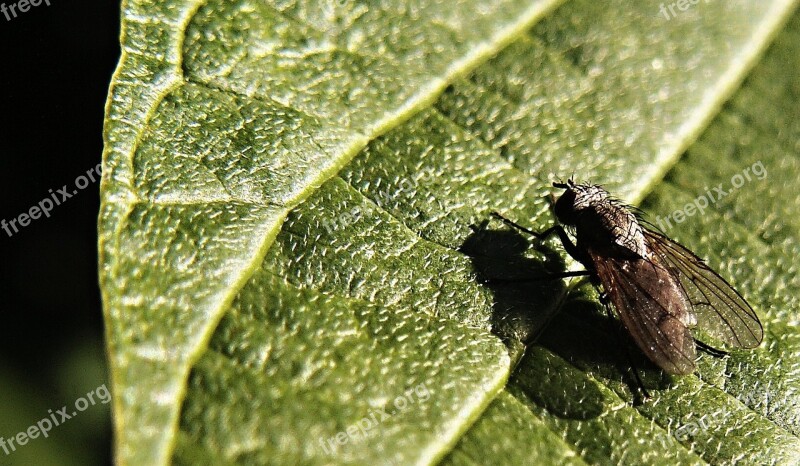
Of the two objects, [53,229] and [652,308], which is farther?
[53,229]

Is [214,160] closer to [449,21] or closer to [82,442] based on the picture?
[449,21]

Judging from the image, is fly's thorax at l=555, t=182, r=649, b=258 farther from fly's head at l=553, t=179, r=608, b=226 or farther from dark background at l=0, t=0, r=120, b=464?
dark background at l=0, t=0, r=120, b=464

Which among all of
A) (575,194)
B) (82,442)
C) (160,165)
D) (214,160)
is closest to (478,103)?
(575,194)

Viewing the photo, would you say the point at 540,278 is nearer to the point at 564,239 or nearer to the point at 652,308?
the point at 564,239

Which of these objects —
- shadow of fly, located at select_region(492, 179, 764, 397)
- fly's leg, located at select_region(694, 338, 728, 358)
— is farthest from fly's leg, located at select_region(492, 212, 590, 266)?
fly's leg, located at select_region(694, 338, 728, 358)

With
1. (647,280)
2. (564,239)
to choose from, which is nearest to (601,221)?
(564,239)

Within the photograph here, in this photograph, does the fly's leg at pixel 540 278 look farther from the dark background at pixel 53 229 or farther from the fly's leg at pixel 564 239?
the dark background at pixel 53 229
